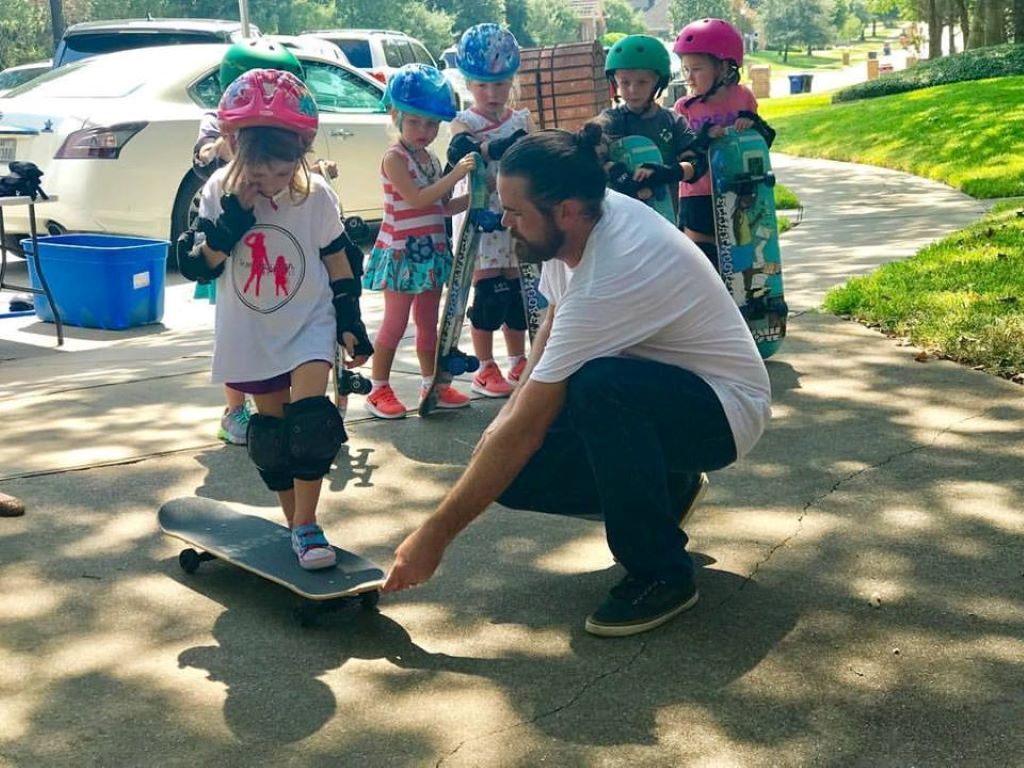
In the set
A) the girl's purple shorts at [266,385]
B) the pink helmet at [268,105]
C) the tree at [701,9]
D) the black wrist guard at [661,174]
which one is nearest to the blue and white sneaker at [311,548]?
the girl's purple shorts at [266,385]

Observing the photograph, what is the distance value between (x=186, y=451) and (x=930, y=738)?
355cm

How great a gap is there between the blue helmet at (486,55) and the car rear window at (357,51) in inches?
675

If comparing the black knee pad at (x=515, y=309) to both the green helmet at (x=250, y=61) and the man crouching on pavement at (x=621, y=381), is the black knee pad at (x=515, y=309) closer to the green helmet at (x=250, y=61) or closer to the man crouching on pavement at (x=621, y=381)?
the green helmet at (x=250, y=61)

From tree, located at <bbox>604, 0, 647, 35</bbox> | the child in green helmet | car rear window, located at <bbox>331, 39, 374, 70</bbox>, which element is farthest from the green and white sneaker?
tree, located at <bbox>604, 0, 647, 35</bbox>

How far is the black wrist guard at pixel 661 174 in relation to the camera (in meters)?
6.57

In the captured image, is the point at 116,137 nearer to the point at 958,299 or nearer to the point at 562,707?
the point at 958,299

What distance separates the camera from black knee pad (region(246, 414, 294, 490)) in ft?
14.4

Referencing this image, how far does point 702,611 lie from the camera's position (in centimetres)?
413

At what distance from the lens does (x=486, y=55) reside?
652 centimetres

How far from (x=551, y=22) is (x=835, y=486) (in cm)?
8632

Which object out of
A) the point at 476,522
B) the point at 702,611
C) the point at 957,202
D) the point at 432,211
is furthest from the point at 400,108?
the point at 957,202

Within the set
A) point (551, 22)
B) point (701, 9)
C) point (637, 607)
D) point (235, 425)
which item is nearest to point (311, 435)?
point (637, 607)

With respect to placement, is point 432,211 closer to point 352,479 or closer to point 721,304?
point 352,479

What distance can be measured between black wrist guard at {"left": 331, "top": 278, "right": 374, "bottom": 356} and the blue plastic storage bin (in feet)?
15.4
